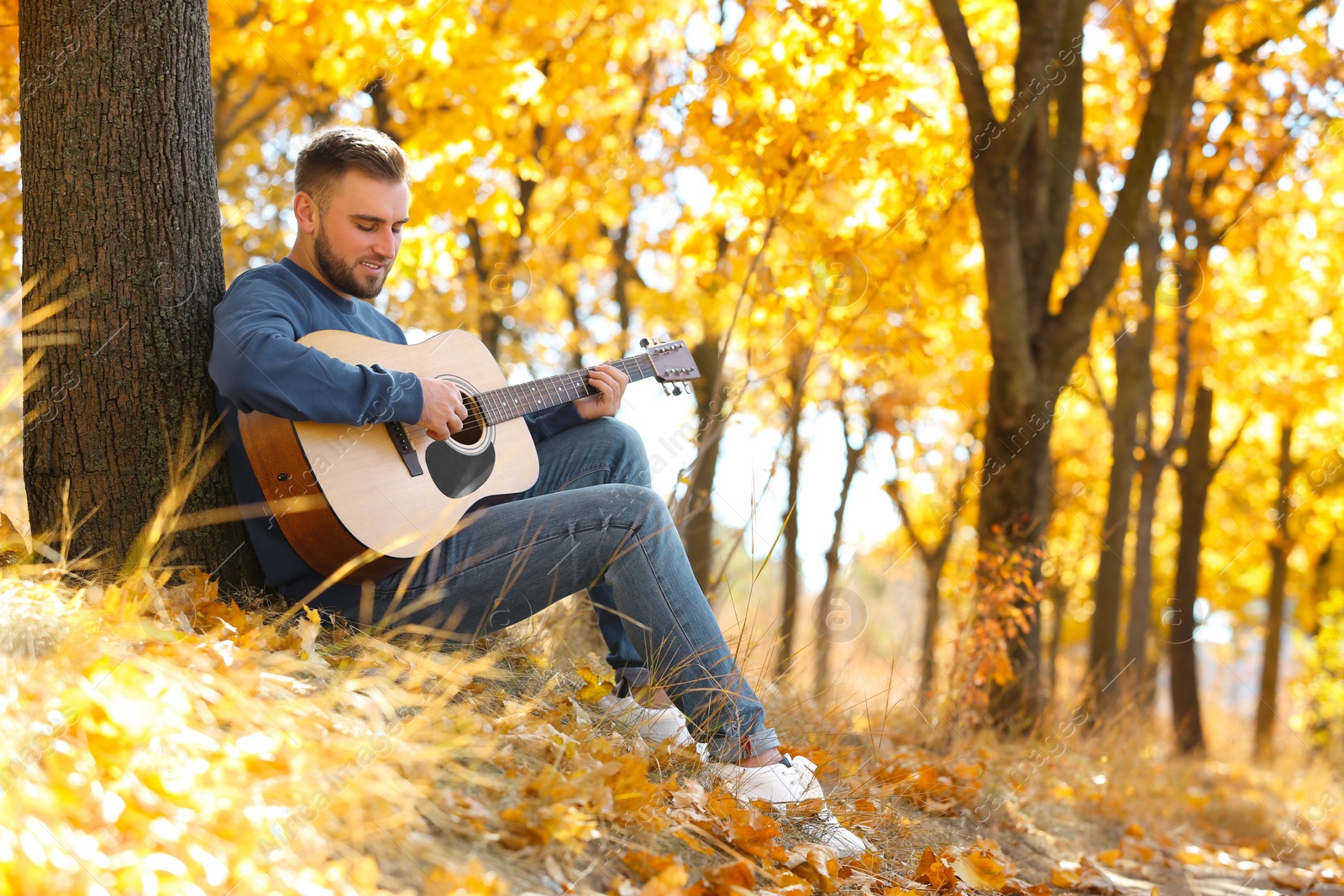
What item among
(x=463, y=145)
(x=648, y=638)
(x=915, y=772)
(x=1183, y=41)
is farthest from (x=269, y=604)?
(x=1183, y=41)

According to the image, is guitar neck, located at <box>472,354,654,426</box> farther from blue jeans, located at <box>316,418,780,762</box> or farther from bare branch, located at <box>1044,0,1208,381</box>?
bare branch, located at <box>1044,0,1208,381</box>

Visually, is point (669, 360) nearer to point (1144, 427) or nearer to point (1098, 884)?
point (1098, 884)

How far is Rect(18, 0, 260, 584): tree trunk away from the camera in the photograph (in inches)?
99.7

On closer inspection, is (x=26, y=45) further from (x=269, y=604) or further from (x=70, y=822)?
(x=70, y=822)

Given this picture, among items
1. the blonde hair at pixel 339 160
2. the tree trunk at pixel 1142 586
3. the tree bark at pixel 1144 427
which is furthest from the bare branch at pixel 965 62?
the tree trunk at pixel 1142 586

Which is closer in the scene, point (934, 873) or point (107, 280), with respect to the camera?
point (934, 873)

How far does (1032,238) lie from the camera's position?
542 cm

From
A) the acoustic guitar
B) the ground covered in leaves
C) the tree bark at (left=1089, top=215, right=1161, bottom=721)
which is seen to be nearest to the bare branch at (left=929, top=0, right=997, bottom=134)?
the tree bark at (left=1089, top=215, right=1161, bottom=721)

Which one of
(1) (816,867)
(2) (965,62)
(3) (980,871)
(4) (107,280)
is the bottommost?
(3) (980,871)

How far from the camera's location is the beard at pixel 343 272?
9.12ft

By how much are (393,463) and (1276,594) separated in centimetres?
1222

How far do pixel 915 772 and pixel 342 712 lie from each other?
6.70 feet

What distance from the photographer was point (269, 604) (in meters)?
2.65
